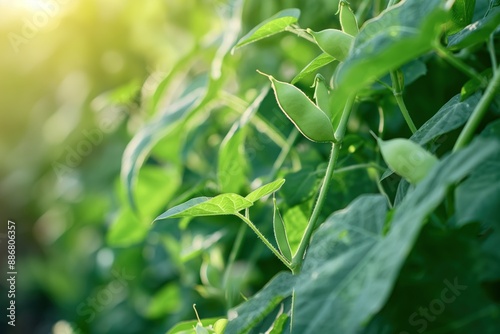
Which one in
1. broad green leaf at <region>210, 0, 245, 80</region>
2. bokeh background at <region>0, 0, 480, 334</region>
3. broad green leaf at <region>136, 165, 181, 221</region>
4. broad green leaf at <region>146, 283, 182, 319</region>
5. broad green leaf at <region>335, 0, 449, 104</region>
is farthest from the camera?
broad green leaf at <region>146, 283, 182, 319</region>

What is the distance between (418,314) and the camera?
39cm

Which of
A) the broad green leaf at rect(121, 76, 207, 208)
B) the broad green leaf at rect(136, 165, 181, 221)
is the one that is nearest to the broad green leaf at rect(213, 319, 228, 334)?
the broad green leaf at rect(121, 76, 207, 208)

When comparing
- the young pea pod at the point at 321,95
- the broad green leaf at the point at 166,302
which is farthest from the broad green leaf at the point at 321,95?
the broad green leaf at the point at 166,302

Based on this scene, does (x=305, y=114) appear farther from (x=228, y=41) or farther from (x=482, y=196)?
(x=228, y=41)

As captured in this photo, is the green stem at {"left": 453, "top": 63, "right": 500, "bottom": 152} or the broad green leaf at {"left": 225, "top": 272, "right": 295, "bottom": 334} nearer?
the green stem at {"left": 453, "top": 63, "right": 500, "bottom": 152}

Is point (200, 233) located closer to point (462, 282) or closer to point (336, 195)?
point (336, 195)

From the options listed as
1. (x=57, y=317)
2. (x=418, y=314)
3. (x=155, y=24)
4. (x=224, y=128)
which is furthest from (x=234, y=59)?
(x=57, y=317)

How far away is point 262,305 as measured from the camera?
474 millimetres

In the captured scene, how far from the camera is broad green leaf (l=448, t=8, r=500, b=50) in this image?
0.40 meters

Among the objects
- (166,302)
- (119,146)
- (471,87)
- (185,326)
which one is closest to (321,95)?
(471,87)

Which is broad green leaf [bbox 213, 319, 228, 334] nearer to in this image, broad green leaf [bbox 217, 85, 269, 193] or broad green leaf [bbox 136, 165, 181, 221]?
broad green leaf [bbox 217, 85, 269, 193]

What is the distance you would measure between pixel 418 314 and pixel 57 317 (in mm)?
1778

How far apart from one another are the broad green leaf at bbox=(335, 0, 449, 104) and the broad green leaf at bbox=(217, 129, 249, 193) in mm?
306

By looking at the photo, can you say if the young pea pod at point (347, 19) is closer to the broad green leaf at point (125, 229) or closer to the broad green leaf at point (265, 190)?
the broad green leaf at point (265, 190)
